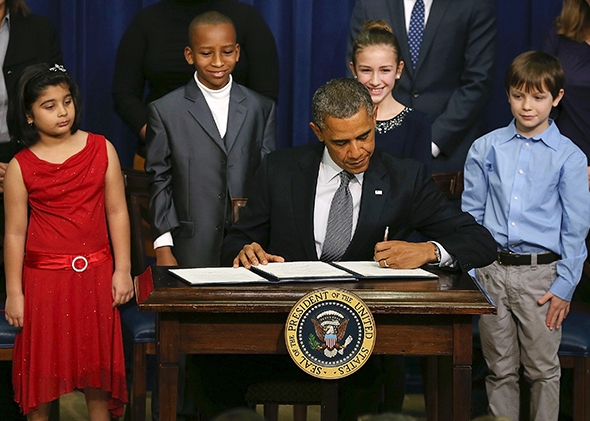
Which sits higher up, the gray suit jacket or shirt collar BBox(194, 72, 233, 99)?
shirt collar BBox(194, 72, 233, 99)

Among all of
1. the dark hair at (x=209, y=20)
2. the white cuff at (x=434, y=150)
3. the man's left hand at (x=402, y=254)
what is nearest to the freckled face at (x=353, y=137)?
the man's left hand at (x=402, y=254)

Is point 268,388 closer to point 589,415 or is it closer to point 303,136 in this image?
point 589,415

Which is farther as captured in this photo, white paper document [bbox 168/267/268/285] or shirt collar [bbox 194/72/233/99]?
shirt collar [bbox 194/72/233/99]

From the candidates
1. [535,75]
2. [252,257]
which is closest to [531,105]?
[535,75]

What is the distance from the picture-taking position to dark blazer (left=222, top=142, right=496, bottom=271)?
3.07m

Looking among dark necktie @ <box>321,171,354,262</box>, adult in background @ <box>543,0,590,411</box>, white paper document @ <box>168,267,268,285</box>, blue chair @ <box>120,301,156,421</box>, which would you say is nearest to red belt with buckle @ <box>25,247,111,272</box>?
blue chair @ <box>120,301,156,421</box>

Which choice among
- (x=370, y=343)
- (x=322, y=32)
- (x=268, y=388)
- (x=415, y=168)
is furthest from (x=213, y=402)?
(x=322, y=32)

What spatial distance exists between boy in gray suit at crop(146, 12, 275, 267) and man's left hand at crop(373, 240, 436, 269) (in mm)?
1245

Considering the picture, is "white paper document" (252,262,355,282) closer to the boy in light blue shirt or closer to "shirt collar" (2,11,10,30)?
the boy in light blue shirt

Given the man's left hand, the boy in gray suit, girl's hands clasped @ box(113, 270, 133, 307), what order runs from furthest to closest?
1. the boy in gray suit
2. girl's hands clasped @ box(113, 270, 133, 307)
3. the man's left hand

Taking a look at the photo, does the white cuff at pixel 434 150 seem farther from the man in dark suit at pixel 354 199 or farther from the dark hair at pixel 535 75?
the man in dark suit at pixel 354 199

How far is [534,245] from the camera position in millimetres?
3568

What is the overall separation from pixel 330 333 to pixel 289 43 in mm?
2624

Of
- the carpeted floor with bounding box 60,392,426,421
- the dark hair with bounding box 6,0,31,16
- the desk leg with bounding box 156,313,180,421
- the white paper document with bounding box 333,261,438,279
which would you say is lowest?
the carpeted floor with bounding box 60,392,426,421
